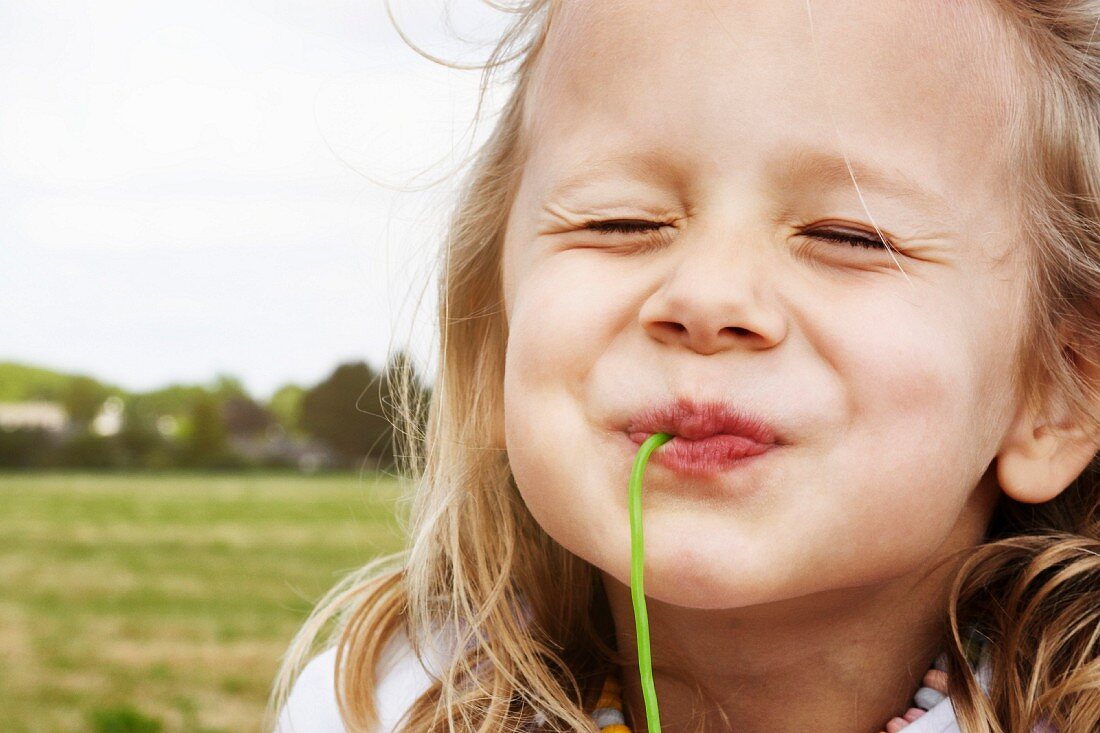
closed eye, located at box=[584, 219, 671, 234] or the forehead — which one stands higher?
the forehead

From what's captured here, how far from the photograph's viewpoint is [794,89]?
1.22 m

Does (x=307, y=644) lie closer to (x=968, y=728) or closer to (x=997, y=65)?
(x=968, y=728)

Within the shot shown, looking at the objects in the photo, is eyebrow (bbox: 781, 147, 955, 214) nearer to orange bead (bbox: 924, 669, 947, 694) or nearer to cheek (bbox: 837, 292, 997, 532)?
cheek (bbox: 837, 292, 997, 532)

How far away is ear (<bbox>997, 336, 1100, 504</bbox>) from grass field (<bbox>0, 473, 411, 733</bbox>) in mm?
947

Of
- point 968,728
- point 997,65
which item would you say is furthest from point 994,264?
point 968,728

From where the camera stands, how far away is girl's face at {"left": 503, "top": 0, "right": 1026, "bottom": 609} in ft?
3.99

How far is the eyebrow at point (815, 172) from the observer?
1.22m

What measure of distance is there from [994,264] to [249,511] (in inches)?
367

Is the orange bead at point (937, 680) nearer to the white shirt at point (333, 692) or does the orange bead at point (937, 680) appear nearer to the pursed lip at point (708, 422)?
the pursed lip at point (708, 422)

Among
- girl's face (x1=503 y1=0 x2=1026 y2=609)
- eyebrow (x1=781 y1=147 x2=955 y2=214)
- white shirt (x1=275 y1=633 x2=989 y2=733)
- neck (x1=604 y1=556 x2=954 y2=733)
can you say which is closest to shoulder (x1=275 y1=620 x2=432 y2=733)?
white shirt (x1=275 y1=633 x2=989 y2=733)

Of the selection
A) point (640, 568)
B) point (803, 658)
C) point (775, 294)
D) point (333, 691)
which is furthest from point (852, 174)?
point (333, 691)

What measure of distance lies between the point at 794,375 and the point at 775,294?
0.28ft

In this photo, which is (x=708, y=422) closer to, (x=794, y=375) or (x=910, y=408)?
(x=794, y=375)

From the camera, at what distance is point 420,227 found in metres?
1.85
